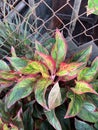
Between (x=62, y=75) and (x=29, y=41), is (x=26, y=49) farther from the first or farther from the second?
(x=62, y=75)

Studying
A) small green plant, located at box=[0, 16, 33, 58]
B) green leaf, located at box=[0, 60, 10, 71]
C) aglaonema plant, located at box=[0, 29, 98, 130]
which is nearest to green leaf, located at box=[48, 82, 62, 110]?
aglaonema plant, located at box=[0, 29, 98, 130]

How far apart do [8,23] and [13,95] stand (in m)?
0.64

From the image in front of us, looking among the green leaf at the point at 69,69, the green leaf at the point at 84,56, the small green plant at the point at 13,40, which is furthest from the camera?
the small green plant at the point at 13,40

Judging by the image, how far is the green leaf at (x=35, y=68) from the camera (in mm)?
1062

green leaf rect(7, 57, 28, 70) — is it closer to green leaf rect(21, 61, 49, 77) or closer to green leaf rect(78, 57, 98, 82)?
green leaf rect(21, 61, 49, 77)

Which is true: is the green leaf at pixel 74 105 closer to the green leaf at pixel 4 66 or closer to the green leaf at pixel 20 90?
the green leaf at pixel 20 90

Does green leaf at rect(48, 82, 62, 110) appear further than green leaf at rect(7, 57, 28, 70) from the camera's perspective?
No

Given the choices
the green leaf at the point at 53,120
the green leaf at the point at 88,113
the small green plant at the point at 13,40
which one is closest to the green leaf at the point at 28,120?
the green leaf at the point at 53,120

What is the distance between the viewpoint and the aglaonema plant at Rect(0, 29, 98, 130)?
1046 mm

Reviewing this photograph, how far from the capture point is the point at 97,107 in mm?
1119

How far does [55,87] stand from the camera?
102 centimetres

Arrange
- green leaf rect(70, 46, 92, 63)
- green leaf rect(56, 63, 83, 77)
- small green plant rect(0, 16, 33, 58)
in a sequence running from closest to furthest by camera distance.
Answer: green leaf rect(56, 63, 83, 77) → green leaf rect(70, 46, 92, 63) → small green plant rect(0, 16, 33, 58)

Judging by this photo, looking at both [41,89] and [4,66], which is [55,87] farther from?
[4,66]

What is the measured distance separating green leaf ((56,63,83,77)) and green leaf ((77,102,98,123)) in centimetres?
15
